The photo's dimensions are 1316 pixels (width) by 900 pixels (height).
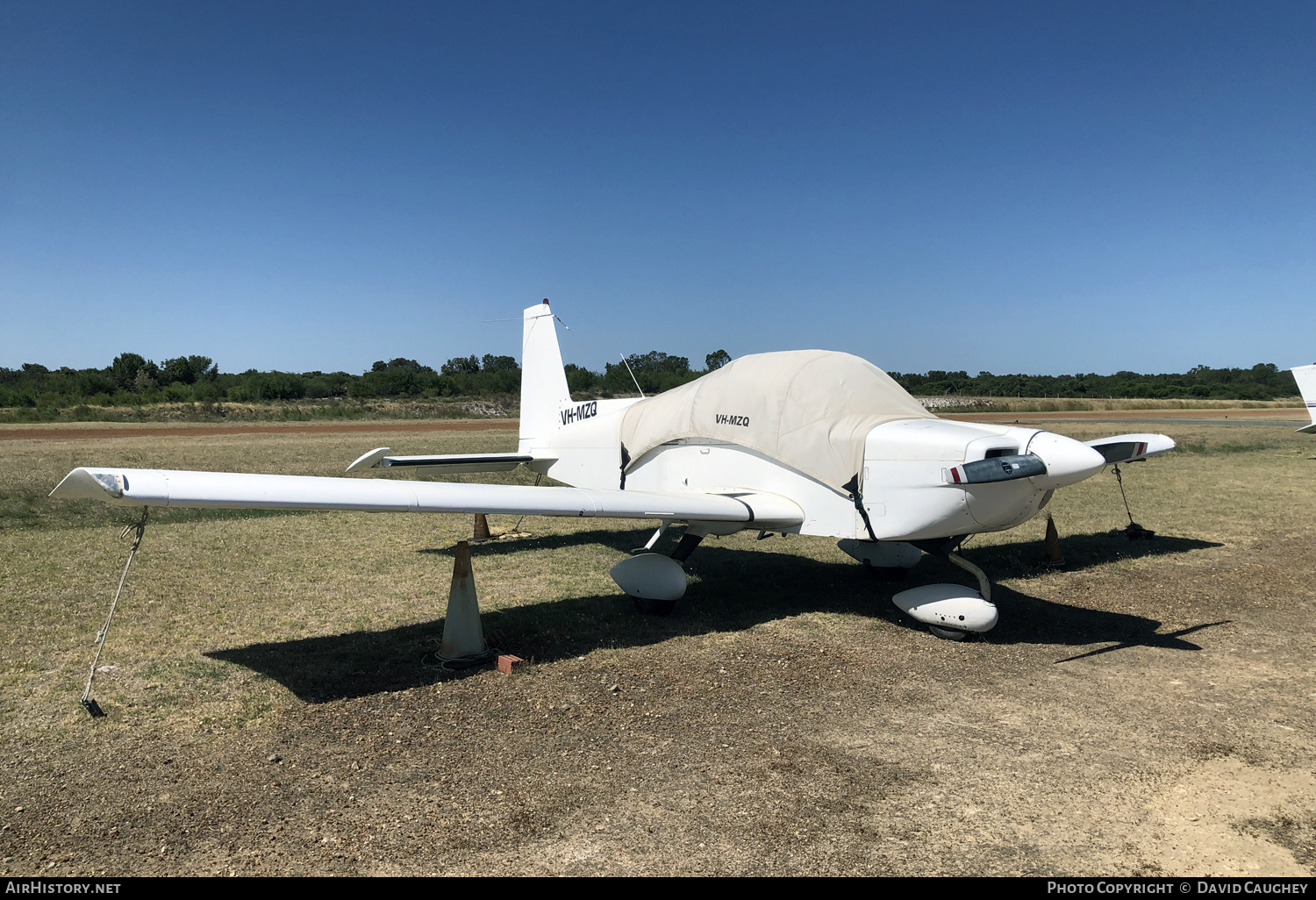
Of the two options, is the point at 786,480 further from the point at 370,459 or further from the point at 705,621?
the point at 370,459

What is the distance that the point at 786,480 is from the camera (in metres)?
6.44

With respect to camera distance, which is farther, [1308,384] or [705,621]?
[1308,384]

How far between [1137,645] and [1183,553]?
14.1 ft

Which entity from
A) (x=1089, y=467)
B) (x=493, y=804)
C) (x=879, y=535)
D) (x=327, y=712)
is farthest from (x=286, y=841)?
(x=1089, y=467)

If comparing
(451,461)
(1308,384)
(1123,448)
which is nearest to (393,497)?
(451,461)

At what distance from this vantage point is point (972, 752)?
13.1ft

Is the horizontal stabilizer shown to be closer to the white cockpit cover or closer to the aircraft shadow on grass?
the aircraft shadow on grass

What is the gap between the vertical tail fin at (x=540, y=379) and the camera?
1009cm

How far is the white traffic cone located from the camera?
5.28 meters

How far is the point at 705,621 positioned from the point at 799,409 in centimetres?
197

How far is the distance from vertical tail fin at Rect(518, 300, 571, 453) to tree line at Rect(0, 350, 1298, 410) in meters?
30.9

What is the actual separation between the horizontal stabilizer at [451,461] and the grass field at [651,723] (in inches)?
45.1

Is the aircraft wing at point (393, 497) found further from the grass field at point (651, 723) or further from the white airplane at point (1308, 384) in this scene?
the white airplane at point (1308, 384)

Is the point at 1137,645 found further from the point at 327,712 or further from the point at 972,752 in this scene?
the point at 327,712
